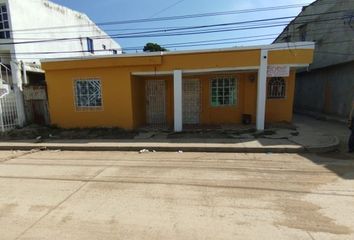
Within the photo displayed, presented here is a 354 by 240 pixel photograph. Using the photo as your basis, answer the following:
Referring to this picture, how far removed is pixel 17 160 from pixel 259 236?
7497mm

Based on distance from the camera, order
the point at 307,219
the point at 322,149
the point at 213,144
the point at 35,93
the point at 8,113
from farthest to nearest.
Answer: the point at 35,93, the point at 8,113, the point at 213,144, the point at 322,149, the point at 307,219

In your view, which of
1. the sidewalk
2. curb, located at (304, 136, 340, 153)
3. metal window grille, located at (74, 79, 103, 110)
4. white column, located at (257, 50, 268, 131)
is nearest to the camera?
curb, located at (304, 136, 340, 153)

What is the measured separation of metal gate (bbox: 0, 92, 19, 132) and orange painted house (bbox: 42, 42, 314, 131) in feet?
6.09

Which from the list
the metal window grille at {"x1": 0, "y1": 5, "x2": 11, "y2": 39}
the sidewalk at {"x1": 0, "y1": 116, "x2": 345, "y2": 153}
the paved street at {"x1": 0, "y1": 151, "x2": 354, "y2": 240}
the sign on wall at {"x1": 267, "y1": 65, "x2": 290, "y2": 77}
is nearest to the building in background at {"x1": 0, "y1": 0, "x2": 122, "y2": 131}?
the metal window grille at {"x1": 0, "y1": 5, "x2": 11, "y2": 39}

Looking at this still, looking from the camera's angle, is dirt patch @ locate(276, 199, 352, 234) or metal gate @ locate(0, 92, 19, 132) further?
metal gate @ locate(0, 92, 19, 132)

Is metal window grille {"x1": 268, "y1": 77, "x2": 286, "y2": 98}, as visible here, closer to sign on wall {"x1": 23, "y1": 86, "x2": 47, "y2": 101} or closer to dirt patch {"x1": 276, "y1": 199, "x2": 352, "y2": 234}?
dirt patch {"x1": 276, "y1": 199, "x2": 352, "y2": 234}

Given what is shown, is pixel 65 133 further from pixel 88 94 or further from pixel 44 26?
pixel 44 26

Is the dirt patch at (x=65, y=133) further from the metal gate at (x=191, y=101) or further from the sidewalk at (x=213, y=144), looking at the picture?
the metal gate at (x=191, y=101)

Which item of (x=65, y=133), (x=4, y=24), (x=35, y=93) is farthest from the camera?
(x=4, y=24)

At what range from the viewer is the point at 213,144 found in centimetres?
834

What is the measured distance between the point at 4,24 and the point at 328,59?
19.7 meters

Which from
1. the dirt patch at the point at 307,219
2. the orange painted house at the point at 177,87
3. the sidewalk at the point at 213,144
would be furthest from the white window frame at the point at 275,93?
the dirt patch at the point at 307,219

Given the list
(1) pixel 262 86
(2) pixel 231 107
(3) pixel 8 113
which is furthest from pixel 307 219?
(3) pixel 8 113

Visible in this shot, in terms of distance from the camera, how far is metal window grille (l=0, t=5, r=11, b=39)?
14258mm
